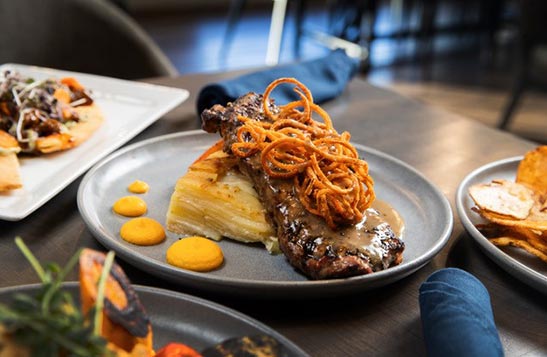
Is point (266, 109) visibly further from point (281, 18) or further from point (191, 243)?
point (281, 18)

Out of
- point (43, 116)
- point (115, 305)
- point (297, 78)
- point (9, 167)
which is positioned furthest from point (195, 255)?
point (297, 78)

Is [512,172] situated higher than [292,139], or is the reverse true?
[292,139]

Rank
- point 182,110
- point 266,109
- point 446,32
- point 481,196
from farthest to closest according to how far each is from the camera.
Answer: point 446,32 < point 182,110 < point 266,109 < point 481,196

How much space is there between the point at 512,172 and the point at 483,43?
6174 millimetres

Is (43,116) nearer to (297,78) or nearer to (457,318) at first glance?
(297,78)

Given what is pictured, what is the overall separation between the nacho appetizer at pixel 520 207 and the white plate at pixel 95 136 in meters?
0.83

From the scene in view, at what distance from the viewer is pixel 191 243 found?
3.67 feet

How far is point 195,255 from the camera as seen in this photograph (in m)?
1.09

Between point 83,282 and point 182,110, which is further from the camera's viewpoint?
point 182,110

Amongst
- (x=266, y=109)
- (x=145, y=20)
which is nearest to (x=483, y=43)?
(x=145, y=20)

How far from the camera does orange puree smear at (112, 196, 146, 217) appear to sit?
4.19 feet

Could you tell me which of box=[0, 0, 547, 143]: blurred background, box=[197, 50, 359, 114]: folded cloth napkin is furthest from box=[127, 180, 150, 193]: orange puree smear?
box=[0, 0, 547, 143]: blurred background

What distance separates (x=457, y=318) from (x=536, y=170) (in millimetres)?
579

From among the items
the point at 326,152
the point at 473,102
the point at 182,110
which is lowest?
the point at 473,102
